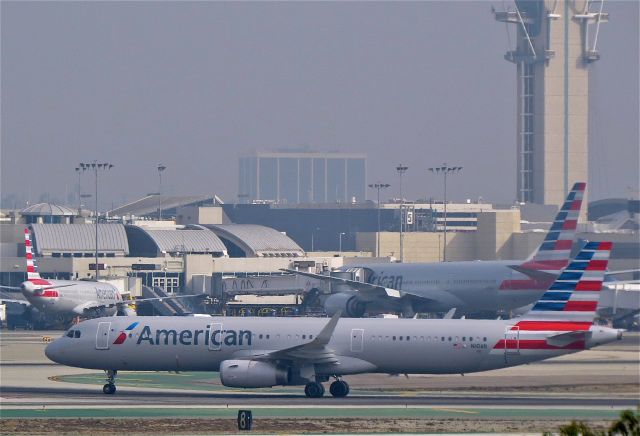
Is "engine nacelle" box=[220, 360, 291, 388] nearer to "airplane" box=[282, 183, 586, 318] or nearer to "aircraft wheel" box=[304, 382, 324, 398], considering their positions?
"aircraft wheel" box=[304, 382, 324, 398]

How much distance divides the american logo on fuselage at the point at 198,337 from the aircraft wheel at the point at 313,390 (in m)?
3.17

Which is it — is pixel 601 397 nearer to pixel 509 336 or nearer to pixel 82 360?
pixel 509 336

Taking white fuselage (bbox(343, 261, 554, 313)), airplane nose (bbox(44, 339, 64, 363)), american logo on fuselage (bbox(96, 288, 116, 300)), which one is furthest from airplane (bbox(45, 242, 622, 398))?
american logo on fuselage (bbox(96, 288, 116, 300))

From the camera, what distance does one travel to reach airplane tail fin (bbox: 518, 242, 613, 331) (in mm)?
54688

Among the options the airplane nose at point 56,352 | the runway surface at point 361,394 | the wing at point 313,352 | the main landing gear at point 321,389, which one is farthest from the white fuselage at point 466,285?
the airplane nose at point 56,352

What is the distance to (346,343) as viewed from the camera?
2176 inches

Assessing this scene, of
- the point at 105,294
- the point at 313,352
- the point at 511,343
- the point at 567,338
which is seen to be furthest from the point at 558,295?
the point at 105,294

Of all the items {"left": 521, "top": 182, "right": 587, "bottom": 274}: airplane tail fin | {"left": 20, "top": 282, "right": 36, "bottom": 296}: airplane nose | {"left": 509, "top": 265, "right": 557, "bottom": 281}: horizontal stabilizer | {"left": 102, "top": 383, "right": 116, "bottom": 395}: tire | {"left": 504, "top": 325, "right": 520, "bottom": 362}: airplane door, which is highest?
{"left": 521, "top": 182, "right": 587, "bottom": 274}: airplane tail fin

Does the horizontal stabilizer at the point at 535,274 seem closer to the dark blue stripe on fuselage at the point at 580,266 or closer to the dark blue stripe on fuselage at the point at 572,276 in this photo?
the dark blue stripe on fuselage at the point at 580,266

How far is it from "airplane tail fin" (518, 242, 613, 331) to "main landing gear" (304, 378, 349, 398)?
25.1ft

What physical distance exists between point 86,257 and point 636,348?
8249cm

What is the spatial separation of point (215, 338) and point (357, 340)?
589cm

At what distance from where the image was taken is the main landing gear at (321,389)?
54375mm

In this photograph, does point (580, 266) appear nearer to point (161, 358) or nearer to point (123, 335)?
point (161, 358)
